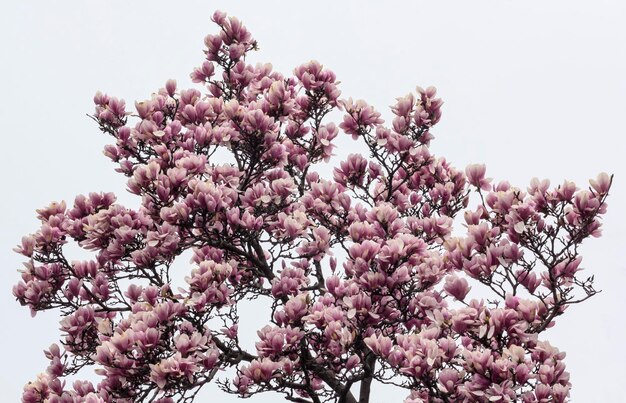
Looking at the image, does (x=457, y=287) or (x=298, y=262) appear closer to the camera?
(x=457, y=287)

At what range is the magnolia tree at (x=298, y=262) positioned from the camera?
556cm

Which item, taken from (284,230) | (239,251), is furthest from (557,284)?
(239,251)

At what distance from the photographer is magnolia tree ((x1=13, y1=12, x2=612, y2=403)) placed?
5.56 m

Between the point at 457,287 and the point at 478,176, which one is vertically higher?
the point at 478,176

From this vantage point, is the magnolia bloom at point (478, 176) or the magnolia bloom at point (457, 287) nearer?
the magnolia bloom at point (457, 287)

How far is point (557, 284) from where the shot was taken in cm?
632

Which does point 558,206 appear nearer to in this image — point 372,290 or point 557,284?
point 557,284

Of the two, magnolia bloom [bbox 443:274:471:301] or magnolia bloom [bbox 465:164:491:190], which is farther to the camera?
magnolia bloom [bbox 465:164:491:190]

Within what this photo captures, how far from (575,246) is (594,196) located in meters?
0.57

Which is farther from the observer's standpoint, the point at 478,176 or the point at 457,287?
the point at 478,176

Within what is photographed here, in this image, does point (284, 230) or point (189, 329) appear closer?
point (189, 329)

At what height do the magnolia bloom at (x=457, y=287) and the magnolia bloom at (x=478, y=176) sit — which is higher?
the magnolia bloom at (x=478, y=176)

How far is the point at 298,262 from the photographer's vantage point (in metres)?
7.75

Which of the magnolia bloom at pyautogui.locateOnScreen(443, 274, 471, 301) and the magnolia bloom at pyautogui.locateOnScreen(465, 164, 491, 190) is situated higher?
the magnolia bloom at pyautogui.locateOnScreen(465, 164, 491, 190)
